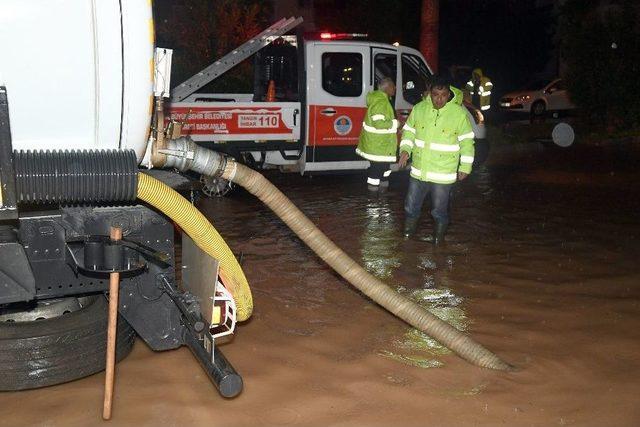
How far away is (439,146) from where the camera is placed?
7.30 meters

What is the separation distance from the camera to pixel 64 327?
3850mm

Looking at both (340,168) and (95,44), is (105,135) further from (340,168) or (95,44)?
(340,168)

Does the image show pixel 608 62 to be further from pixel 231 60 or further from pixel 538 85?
pixel 231 60

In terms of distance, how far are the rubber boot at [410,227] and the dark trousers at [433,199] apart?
36 millimetres

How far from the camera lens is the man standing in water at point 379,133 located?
9992 millimetres

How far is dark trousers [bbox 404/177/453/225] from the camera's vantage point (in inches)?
295

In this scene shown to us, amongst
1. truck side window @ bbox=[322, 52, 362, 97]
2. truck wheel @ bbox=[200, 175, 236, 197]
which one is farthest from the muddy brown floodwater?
truck side window @ bbox=[322, 52, 362, 97]

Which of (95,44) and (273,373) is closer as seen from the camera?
(95,44)

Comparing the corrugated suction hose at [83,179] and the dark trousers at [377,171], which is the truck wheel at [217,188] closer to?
the dark trousers at [377,171]

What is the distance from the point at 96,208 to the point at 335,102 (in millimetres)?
7699

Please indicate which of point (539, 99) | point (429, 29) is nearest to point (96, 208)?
point (429, 29)

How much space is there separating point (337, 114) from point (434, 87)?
395 cm

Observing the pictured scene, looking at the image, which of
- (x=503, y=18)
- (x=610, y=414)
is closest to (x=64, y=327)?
(x=610, y=414)

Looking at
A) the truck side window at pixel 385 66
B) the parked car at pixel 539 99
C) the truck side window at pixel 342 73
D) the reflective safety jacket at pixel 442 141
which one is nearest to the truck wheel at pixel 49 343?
the reflective safety jacket at pixel 442 141
